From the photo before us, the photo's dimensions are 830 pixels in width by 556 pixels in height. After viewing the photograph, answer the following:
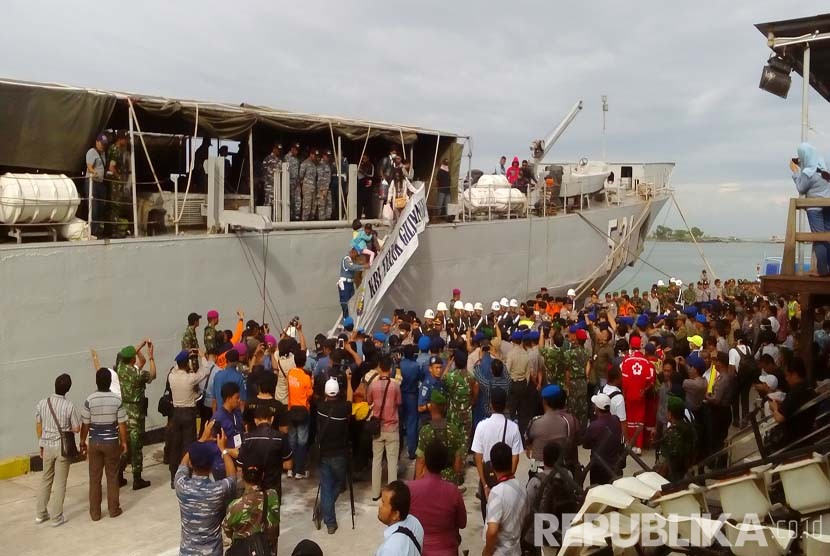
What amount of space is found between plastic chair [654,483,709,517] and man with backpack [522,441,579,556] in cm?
55

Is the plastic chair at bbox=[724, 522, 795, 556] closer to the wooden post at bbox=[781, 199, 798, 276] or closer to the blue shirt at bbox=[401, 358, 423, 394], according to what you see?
the wooden post at bbox=[781, 199, 798, 276]

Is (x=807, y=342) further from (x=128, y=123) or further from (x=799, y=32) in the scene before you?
(x=128, y=123)

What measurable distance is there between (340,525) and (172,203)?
250 inches

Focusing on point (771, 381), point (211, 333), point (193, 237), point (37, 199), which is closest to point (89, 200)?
point (37, 199)

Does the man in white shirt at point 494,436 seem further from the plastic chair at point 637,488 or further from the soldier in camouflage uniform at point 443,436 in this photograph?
the plastic chair at point 637,488

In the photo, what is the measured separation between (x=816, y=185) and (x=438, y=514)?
517 centimetres

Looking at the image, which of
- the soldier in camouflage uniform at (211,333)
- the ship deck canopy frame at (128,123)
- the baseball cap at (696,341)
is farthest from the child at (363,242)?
the baseball cap at (696,341)

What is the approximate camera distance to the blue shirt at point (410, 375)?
7689 millimetres

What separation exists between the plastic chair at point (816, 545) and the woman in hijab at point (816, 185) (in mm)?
3766

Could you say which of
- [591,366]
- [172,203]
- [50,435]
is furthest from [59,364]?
[591,366]

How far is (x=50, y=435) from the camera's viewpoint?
6.48m

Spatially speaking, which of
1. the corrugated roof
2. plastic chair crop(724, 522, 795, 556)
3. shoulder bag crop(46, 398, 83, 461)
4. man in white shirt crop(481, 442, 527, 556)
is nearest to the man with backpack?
man in white shirt crop(481, 442, 527, 556)

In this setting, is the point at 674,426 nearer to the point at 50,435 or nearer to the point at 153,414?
the point at 50,435

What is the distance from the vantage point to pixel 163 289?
9961 mm
